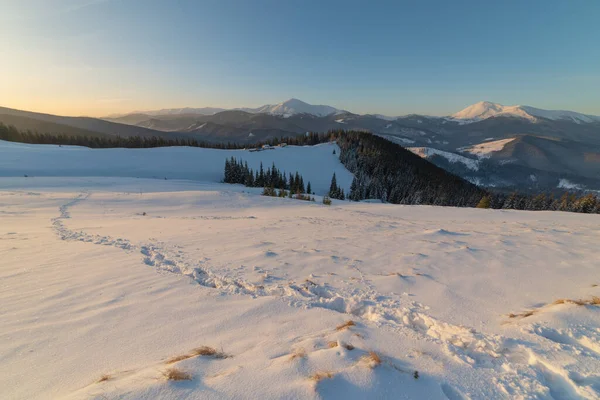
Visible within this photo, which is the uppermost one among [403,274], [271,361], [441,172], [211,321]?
[271,361]

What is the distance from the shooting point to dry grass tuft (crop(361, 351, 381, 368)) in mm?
3628

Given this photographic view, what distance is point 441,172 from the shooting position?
15975 cm

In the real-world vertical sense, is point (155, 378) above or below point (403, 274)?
above

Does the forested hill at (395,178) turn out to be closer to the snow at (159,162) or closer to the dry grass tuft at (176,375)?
the snow at (159,162)

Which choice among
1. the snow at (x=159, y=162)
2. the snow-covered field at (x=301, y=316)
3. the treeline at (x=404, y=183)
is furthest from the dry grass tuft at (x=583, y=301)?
the snow at (x=159, y=162)

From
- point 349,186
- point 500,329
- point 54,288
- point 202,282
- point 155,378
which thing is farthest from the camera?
point 349,186

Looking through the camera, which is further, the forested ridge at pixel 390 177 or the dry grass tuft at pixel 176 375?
the forested ridge at pixel 390 177

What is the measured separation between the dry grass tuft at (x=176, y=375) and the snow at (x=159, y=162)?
8992 cm

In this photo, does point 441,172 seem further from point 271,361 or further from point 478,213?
point 271,361

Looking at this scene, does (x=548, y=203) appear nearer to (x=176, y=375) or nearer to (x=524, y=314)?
(x=524, y=314)

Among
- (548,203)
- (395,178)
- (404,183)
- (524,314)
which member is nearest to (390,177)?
(395,178)

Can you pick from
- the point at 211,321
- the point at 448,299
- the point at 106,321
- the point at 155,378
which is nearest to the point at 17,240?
the point at 106,321

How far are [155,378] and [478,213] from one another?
78.2 feet

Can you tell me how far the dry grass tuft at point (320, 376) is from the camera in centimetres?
329
